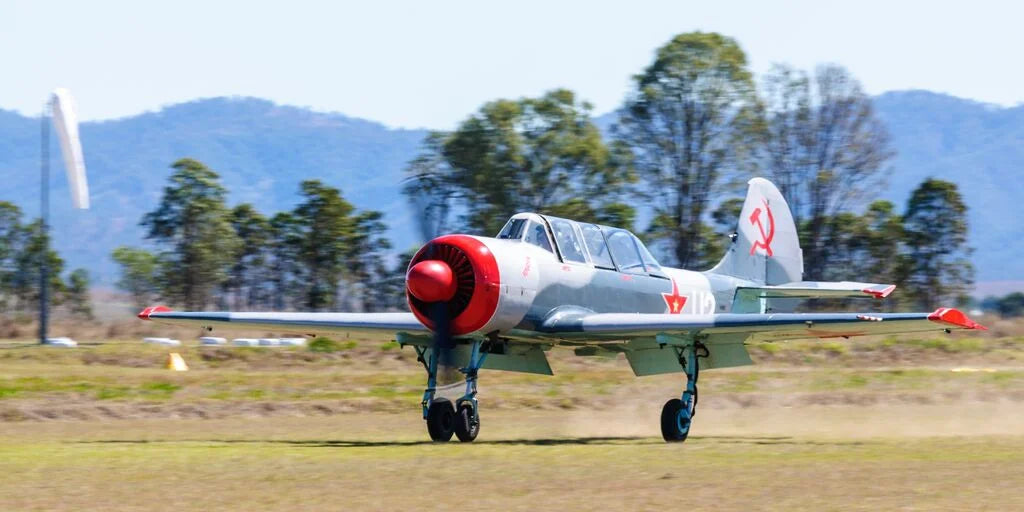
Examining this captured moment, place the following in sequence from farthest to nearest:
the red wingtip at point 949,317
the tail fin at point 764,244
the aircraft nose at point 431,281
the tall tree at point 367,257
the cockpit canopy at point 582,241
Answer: the tall tree at point 367,257, the tail fin at point 764,244, the cockpit canopy at point 582,241, the aircraft nose at point 431,281, the red wingtip at point 949,317

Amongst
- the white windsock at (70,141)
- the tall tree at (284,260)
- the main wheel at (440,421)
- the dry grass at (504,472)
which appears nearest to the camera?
the dry grass at (504,472)

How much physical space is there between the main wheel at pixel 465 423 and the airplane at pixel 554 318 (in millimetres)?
13

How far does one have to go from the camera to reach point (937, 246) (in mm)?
61719

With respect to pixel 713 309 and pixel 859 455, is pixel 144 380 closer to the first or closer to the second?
pixel 713 309

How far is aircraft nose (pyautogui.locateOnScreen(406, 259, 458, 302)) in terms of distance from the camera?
48.4ft

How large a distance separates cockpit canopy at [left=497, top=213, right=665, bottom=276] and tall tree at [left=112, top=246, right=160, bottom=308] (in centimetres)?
4539

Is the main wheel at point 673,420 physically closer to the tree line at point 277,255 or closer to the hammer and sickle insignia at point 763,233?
the hammer and sickle insignia at point 763,233

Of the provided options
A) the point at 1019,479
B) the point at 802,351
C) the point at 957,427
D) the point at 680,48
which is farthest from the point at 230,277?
the point at 1019,479

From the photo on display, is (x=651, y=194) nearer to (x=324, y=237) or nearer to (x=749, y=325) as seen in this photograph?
(x=324, y=237)

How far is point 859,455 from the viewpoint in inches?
520

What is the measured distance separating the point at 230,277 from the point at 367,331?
49410 millimetres

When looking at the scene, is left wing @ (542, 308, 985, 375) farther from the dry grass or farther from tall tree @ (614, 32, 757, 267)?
tall tree @ (614, 32, 757, 267)

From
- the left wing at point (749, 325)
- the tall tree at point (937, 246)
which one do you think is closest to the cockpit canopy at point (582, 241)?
the left wing at point (749, 325)

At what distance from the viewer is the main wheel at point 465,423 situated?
15.4 metres
